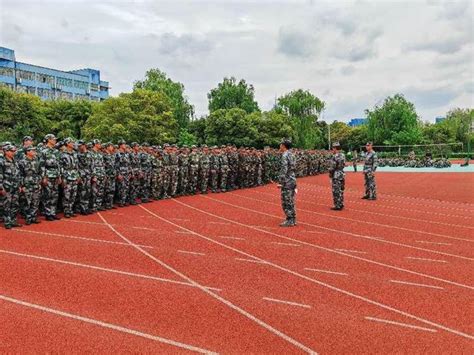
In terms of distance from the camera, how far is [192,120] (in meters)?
54.4

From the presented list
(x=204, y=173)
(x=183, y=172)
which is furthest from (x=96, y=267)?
(x=204, y=173)

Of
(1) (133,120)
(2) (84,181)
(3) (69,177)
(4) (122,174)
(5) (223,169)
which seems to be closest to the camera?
(3) (69,177)

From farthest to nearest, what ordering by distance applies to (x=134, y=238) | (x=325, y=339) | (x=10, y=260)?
(x=134, y=238) < (x=10, y=260) < (x=325, y=339)

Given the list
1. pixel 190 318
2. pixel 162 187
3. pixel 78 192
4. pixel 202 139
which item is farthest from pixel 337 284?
pixel 202 139

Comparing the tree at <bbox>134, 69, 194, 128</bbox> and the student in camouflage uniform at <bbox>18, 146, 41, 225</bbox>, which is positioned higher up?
the tree at <bbox>134, 69, 194, 128</bbox>

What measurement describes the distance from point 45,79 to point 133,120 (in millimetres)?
40698

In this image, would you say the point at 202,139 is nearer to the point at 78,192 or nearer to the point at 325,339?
the point at 78,192

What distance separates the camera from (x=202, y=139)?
1977 inches

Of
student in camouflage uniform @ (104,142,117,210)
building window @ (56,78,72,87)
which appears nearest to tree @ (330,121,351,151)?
building window @ (56,78,72,87)

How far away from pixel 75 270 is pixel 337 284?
3485 millimetres

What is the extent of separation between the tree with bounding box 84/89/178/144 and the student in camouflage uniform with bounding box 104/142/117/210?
24026 mm

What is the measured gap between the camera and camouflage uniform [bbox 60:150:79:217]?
10.6 metres

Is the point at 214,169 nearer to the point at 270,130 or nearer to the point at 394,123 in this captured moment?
the point at 270,130

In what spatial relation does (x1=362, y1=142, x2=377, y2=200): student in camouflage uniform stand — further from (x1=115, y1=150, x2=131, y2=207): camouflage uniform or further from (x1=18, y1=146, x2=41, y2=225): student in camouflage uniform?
(x1=18, y1=146, x2=41, y2=225): student in camouflage uniform
